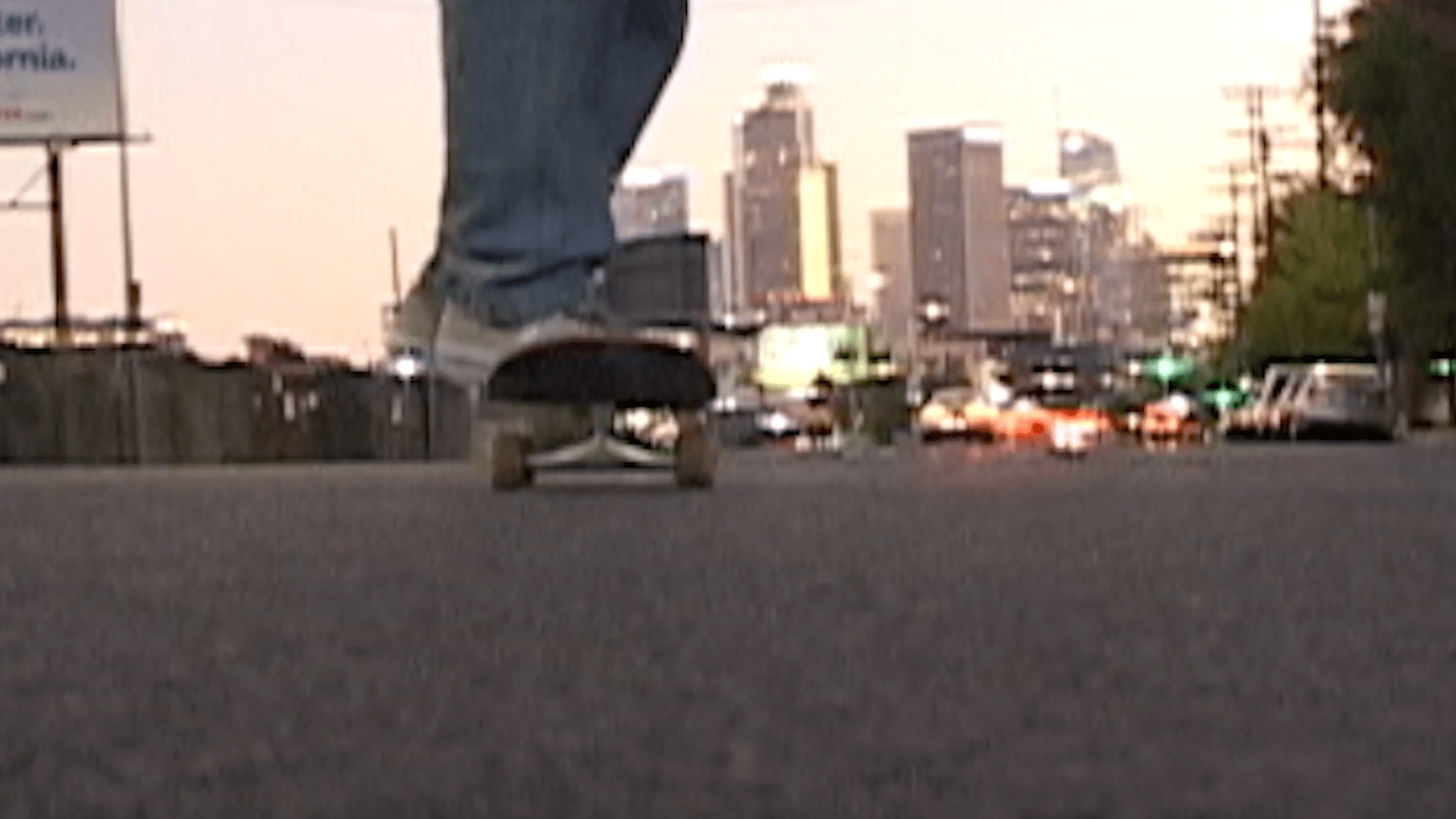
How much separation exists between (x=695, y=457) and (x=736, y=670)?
7.25 m

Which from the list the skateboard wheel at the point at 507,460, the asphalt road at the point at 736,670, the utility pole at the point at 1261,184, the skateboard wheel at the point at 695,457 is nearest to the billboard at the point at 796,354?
the utility pole at the point at 1261,184

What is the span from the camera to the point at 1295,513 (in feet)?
27.1

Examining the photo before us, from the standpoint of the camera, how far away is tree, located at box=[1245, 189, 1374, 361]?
3145 inches

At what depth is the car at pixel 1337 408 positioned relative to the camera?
45.5m

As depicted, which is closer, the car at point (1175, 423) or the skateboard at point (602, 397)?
the skateboard at point (602, 397)

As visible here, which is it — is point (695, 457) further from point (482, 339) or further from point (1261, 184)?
point (1261, 184)

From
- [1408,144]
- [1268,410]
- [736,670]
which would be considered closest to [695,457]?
[736,670]

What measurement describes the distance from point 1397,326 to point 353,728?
55166 millimetres

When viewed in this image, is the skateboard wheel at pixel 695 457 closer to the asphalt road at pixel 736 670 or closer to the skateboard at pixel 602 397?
the skateboard at pixel 602 397

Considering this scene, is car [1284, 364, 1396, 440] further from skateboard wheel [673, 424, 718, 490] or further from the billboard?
the billboard

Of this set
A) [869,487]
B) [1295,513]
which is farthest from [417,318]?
[1295,513]

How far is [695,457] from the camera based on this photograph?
11047mm

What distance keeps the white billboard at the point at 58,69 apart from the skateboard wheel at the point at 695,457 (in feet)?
136

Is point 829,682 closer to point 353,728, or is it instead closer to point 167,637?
point 353,728
